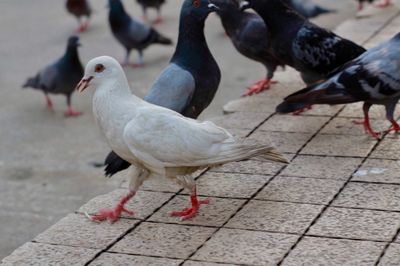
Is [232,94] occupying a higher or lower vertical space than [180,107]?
lower

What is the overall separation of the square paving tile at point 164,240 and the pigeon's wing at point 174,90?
0.95 metres

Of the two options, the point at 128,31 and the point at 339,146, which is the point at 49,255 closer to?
the point at 339,146

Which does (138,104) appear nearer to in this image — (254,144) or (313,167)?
(254,144)

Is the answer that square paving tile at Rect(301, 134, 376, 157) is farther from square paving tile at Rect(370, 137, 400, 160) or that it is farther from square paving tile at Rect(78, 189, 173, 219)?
square paving tile at Rect(78, 189, 173, 219)

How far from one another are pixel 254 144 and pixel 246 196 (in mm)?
371

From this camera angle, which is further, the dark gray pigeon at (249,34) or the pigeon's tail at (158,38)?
the pigeon's tail at (158,38)

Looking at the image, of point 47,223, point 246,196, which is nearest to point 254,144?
point 246,196

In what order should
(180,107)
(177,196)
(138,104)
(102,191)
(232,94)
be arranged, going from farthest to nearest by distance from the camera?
(232,94) → (102,191) → (180,107) → (177,196) → (138,104)

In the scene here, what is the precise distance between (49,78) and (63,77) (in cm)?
16

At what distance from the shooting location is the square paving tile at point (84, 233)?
15.2 ft

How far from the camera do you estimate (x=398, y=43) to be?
573cm

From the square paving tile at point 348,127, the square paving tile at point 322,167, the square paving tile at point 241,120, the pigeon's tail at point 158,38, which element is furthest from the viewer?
the pigeon's tail at point 158,38

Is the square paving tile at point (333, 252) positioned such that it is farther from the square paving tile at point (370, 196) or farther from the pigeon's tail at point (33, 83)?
the pigeon's tail at point (33, 83)

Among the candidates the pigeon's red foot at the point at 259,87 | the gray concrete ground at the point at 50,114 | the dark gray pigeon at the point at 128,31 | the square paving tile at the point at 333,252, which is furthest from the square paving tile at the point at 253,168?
the dark gray pigeon at the point at 128,31
